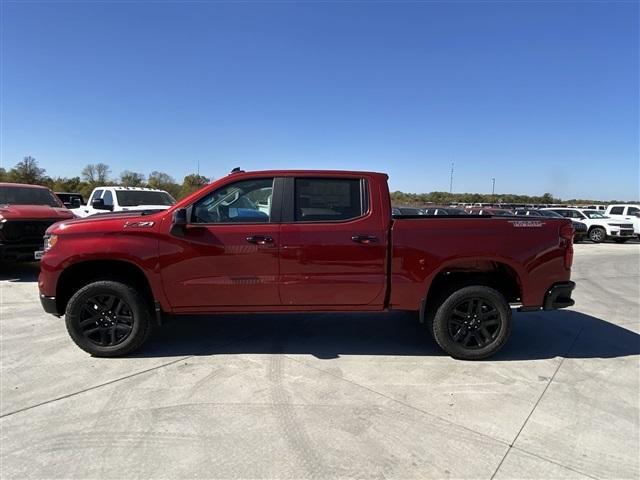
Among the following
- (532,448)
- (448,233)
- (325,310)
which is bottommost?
(532,448)

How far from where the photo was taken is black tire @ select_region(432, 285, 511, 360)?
486 centimetres

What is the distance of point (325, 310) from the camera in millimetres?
4914

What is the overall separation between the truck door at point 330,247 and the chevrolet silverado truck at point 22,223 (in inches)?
271

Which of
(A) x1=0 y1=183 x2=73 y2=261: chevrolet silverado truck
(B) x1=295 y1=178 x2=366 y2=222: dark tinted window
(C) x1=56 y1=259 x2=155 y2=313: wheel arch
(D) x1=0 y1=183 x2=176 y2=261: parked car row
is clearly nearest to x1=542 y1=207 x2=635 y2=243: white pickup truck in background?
(D) x1=0 y1=183 x2=176 y2=261: parked car row

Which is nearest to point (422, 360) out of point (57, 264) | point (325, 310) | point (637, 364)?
point (325, 310)

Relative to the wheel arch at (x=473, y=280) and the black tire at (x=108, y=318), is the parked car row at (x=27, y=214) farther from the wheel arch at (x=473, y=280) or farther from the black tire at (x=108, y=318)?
the wheel arch at (x=473, y=280)

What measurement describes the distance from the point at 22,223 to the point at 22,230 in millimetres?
142

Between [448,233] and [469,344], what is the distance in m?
1.21

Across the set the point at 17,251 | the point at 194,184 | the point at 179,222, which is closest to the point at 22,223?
the point at 17,251

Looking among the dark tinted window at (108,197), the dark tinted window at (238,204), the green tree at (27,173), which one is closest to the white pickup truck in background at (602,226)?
the dark tinted window at (108,197)

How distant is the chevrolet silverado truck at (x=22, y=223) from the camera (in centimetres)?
916

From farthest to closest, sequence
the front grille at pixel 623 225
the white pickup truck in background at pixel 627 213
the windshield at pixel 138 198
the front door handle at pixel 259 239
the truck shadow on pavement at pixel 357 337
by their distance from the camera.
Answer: the white pickup truck in background at pixel 627 213 → the front grille at pixel 623 225 → the windshield at pixel 138 198 → the truck shadow on pavement at pixel 357 337 → the front door handle at pixel 259 239

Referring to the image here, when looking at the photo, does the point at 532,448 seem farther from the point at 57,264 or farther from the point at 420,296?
the point at 57,264

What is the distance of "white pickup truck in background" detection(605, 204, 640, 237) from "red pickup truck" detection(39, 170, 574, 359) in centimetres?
2519
